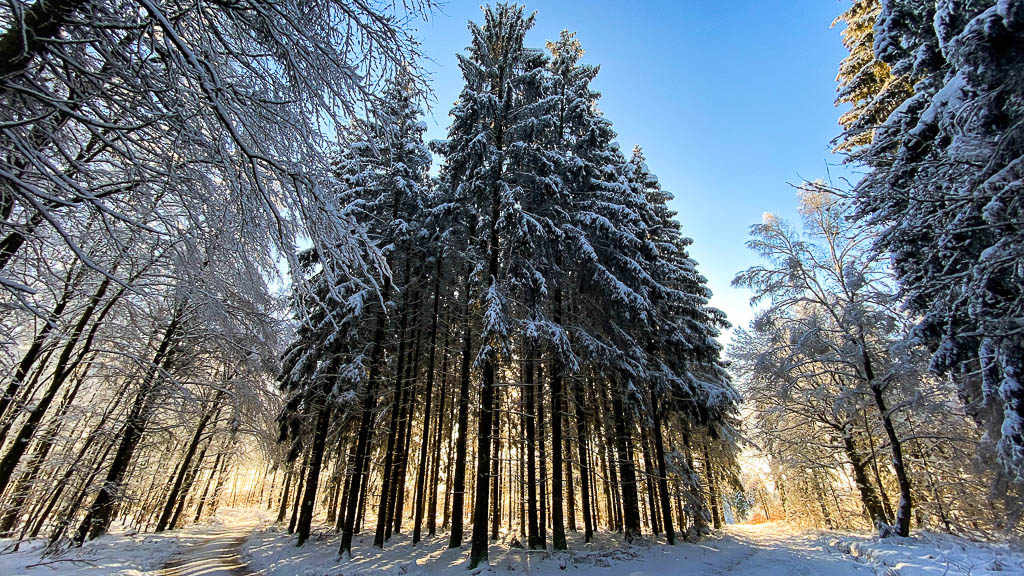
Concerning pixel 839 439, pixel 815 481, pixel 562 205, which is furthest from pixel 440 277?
pixel 815 481

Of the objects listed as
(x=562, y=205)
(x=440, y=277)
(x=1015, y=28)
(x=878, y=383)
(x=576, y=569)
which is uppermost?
(x=562, y=205)

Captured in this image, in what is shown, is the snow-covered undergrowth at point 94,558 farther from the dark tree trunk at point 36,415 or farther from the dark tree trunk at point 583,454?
the dark tree trunk at point 583,454

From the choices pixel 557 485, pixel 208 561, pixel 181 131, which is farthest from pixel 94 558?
pixel 181 131

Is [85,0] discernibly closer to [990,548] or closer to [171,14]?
[171,14]

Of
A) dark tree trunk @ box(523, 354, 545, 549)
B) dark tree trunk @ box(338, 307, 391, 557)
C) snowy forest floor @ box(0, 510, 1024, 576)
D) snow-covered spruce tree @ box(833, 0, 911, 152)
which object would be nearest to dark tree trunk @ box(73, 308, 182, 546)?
snowy forest floor @ box(0, 510, 1024, 576)

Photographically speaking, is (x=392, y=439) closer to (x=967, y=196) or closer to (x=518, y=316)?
Result: (x=518, y=316)

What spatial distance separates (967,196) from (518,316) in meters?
9.77

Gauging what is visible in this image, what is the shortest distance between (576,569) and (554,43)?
18.9 metres

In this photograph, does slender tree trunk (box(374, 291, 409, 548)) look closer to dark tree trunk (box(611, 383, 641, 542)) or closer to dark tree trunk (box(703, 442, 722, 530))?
dark tree trunk (box(611, 383, 641, 542))

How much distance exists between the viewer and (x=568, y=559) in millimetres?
9000

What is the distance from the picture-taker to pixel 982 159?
5.32m

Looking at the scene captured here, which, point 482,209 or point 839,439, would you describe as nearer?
point 482,209

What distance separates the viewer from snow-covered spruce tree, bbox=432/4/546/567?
1039 centimetres

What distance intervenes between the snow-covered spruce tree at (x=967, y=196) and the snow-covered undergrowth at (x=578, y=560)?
5.17 m
